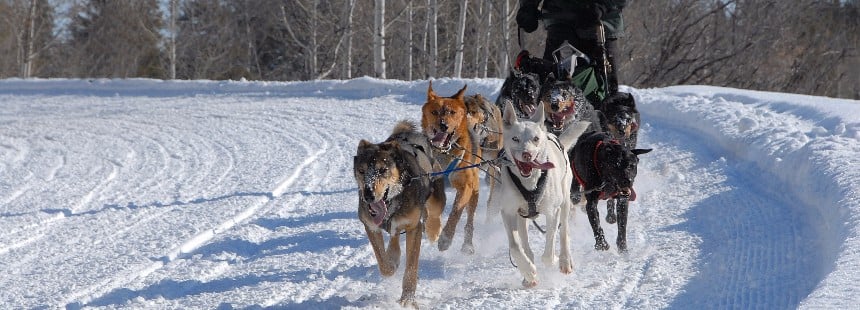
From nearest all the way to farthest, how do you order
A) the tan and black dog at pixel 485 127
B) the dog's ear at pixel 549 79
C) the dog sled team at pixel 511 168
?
1. the dog sled team at pixel 511 168
2. the tan and black dog at pixel 485 127
3. the dog's ear at pixel 549 79

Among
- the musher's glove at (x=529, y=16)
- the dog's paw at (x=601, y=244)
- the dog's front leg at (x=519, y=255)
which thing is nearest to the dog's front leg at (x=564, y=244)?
the dog's front leg at (x=519, y=255)

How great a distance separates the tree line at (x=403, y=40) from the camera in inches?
953

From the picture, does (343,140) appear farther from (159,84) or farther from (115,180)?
(159,84)

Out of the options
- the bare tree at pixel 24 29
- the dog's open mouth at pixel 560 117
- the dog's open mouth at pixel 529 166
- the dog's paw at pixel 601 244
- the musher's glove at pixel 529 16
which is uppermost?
the bare tree at pixel 24 29

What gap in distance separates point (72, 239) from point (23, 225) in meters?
0.64

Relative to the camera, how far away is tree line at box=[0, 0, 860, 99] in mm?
24203

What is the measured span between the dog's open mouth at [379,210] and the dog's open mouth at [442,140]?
1.34m

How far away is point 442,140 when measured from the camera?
237 inches

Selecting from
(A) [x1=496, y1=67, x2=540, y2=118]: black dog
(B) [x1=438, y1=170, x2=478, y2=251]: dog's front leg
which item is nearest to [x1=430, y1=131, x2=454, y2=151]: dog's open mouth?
(B) [x1=438, y1=170, x2=478, y2=251]: dog's front leg

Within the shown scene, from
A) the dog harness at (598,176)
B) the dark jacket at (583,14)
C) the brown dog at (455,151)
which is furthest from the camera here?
the dark jacket at (583,14)

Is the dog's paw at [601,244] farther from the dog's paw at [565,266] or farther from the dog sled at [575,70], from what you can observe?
the dog sled at [575,70]

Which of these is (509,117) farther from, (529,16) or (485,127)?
(529,16)

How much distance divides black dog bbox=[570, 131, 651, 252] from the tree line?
11858mm

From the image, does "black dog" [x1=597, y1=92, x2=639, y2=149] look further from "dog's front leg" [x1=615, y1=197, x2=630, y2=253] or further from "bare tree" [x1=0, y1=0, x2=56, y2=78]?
"bare tree" [x1=0, y1=0, x2=56, y2=78]
